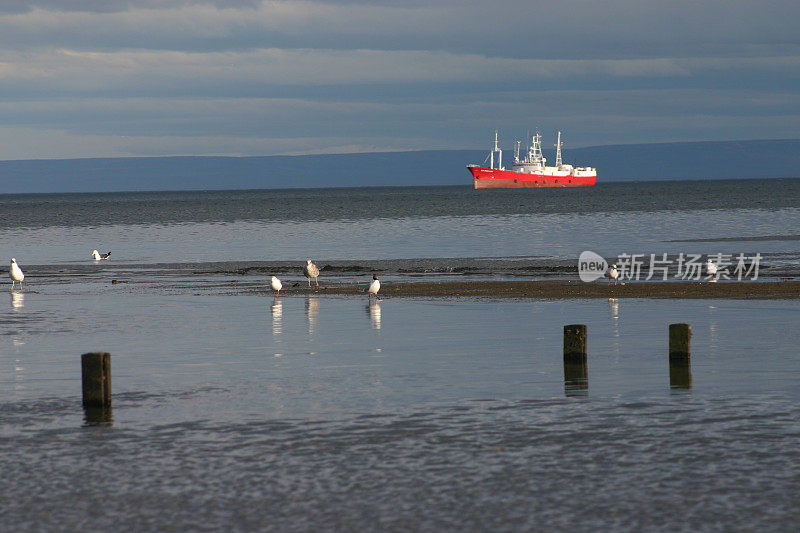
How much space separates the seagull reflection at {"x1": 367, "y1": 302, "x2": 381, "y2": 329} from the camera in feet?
80.6

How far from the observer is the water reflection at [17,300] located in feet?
99.1

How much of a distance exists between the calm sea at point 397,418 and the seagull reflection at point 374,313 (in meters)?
0.12

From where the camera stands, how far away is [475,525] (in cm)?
1014

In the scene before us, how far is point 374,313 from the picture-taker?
26750 mm

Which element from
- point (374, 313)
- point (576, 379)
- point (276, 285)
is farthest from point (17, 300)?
point (576, 379)

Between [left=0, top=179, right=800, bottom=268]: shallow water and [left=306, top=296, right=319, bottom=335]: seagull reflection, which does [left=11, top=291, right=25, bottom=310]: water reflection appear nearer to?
[left=306, top=296, right=319, bottom=335]: seagull reflection

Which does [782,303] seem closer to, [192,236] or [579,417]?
[579,417]

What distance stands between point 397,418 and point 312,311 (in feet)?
43.8

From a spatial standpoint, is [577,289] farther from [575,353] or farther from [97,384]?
[97,384]

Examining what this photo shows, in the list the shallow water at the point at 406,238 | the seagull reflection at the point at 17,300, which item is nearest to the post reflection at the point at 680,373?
the seagull reflection at the point at 17,300

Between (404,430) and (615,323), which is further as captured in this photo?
(615,323)

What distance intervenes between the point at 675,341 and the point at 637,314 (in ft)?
26.6

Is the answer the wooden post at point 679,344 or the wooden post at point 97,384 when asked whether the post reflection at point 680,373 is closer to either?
the wooden post at point 679,344

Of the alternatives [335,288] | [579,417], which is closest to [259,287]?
[335,288]
